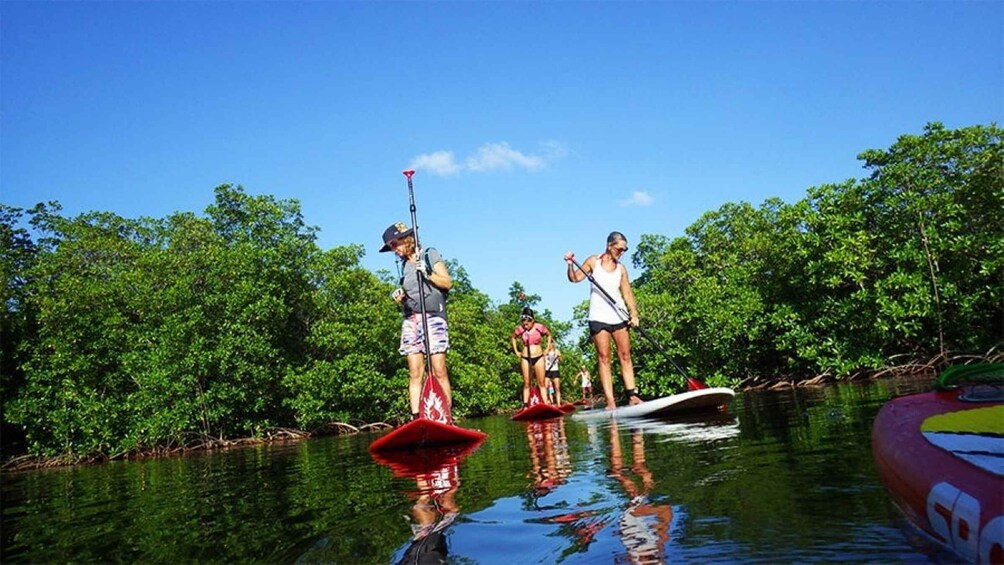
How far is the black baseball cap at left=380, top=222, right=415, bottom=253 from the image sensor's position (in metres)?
6.11

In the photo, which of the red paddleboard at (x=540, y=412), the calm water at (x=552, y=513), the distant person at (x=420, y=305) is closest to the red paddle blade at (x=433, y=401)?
the distant person at (x=420, y=305)

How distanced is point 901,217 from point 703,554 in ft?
68.1

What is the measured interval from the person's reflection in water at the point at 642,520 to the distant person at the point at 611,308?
407cm

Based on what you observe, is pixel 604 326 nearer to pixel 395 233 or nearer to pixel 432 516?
pixel 395 233

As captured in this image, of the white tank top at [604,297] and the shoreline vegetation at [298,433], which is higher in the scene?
the white tank top at [604,297]

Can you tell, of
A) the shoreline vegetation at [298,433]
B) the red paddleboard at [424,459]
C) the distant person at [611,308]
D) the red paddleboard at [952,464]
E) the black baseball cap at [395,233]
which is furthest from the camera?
the shoreline vegetation at [298,433]

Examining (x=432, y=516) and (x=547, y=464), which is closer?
(x=432, y=516)

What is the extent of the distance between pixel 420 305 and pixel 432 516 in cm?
361

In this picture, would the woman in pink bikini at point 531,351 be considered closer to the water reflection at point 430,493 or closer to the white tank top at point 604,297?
the white tank top at point 604,297

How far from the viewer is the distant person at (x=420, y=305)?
18.9ft

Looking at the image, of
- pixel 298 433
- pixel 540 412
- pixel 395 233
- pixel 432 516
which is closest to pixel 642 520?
pixel 432 516

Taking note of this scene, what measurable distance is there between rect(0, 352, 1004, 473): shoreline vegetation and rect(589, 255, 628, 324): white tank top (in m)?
12.6

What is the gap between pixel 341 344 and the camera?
68.5 feet

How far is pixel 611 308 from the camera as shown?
22.9 ft
